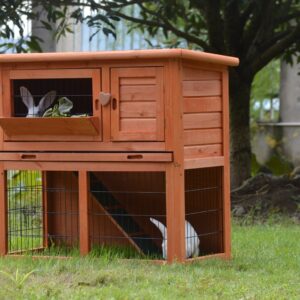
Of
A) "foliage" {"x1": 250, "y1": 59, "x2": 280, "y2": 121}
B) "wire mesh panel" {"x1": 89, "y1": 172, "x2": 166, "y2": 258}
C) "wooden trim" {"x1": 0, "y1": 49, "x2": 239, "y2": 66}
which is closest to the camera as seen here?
"wooden trim" {"x1": 0, "y1": 49, "x2": 239, "y2": 66}

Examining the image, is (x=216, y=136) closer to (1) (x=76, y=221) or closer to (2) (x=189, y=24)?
(1) (x=76, y=221)

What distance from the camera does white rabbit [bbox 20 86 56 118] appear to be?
8195 millimetres

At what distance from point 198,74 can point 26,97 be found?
5.36 ft

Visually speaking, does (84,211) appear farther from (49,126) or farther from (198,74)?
(198,74)

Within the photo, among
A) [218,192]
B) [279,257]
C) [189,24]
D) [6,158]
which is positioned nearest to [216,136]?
[218,192]

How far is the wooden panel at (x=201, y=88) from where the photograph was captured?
25.2 ft

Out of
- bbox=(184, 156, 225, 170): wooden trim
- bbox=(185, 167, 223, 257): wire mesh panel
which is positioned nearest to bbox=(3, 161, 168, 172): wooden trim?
bbox=(184, 156, 225, 170): wooden trim

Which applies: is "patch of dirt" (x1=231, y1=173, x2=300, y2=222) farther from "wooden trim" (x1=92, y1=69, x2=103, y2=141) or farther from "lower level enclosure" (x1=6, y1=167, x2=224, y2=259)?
"wooden trim" (x1=92, y1=69, x2=103, y2=141)

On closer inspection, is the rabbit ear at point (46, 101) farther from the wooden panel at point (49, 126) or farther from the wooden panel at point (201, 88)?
the wooden panel at point (201, 88)

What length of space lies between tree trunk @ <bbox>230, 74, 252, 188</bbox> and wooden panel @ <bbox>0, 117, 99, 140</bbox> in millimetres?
6171

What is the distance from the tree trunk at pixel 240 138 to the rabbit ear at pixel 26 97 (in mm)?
5884

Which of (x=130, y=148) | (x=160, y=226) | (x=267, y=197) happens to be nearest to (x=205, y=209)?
(x=160, y=226)

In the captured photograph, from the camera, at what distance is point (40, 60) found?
7820 millimetres

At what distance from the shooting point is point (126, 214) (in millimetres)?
8500
